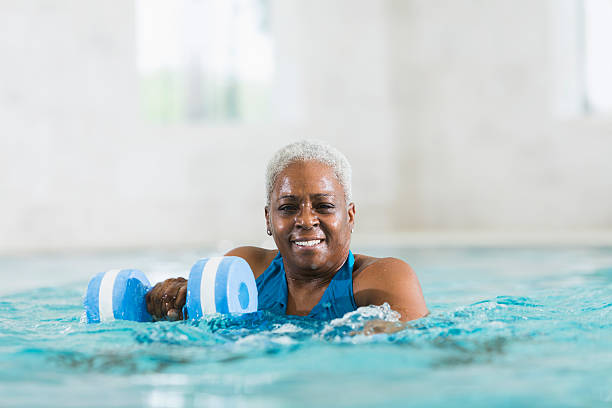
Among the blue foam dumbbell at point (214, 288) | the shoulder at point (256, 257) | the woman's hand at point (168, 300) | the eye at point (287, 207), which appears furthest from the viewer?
the shoulder at point (256, 257)

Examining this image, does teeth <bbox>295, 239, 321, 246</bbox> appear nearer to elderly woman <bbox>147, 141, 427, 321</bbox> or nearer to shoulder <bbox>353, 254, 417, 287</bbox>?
elderly woman <bbox>147, 141, 427, 321</bbox>

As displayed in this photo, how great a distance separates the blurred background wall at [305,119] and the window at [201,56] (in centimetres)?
3

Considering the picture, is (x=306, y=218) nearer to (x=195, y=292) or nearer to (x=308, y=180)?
(x=308, y=180)

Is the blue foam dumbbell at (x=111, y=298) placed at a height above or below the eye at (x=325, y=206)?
below

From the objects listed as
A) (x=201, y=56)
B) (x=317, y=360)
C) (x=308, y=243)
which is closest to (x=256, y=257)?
(x=308, y=243)

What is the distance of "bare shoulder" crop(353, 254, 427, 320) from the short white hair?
0.29 m

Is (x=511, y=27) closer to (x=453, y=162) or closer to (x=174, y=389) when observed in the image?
(x=453, y=162)

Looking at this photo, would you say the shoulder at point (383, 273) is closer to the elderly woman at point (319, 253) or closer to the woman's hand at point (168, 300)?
the elderly woman at point (319, 253)

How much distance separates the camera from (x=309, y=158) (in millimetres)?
2709

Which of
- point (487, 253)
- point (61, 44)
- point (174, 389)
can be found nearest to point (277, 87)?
point (61, 44)

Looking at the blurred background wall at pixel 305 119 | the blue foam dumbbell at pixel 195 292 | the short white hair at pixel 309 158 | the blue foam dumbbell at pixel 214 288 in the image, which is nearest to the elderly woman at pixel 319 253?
the short white hair at pixel 309 158

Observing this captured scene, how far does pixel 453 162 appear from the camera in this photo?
1030 centimetres

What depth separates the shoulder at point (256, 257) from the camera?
3.22 meters

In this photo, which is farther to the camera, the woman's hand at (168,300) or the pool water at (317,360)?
the woman's hand at (168,300)
